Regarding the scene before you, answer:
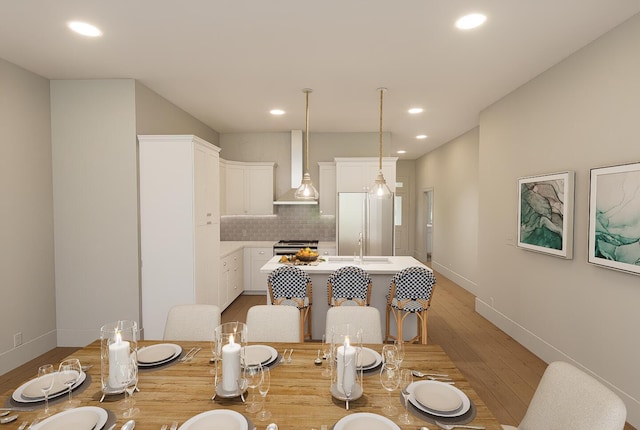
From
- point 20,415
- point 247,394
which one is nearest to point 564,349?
point 247,394

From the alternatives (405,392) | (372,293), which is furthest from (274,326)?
(372,293)

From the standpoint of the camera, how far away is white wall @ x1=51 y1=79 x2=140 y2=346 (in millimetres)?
3881

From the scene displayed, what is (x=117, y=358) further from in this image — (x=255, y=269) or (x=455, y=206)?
(x=455, y=206)

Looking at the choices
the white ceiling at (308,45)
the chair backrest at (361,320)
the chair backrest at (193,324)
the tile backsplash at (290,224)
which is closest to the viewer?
the chair backrest at (361,320)

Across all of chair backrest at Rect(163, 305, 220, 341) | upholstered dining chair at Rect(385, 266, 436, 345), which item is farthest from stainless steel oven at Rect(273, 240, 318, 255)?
chair backrest at Rect(163, 305, 220, 341)

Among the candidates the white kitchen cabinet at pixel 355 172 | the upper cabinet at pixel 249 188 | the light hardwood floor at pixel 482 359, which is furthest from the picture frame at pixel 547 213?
the upper cabinet at pixel 249 188

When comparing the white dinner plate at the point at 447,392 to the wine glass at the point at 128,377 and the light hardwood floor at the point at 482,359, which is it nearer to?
the wine glass at the point at 128,377

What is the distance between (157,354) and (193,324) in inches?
20.8

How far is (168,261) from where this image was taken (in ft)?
13.2

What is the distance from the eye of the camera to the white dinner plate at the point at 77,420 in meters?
1.25

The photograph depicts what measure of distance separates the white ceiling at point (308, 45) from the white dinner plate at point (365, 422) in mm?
2451

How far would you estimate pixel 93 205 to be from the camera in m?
3.91

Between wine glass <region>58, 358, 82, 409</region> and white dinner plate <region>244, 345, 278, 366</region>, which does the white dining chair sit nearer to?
white dinner plate <region>244, 345, 278, 366</region>

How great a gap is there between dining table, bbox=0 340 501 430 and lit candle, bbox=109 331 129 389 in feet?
0.19
